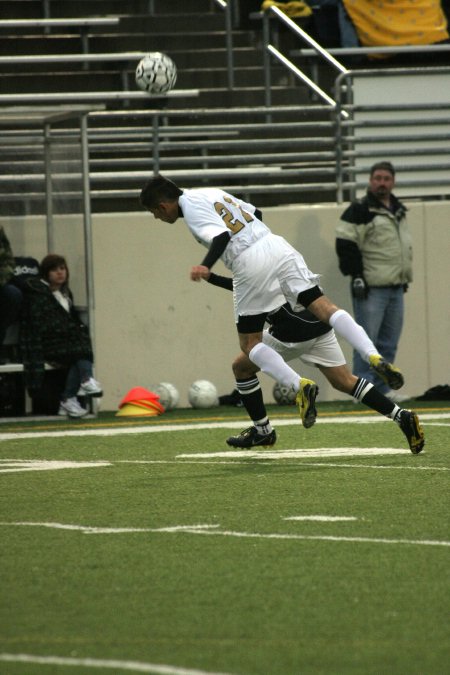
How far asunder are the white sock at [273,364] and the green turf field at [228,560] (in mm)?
558

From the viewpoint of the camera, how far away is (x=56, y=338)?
14469 millimetres

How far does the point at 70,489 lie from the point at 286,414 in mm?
5524

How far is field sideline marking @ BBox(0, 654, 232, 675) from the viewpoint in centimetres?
445

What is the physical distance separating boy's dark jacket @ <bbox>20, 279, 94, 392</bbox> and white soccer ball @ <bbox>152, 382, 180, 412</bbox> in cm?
95

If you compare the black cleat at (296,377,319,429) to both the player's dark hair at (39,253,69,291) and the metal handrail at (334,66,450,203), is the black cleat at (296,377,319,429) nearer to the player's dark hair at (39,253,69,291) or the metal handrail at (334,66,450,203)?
the player's dark hair at (39,253,69,291)

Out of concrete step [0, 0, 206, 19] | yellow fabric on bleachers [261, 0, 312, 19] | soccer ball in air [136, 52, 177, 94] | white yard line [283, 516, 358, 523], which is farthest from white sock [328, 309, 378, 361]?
concrete step [0, 0, 206, 19]

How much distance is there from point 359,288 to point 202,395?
6.26 feet

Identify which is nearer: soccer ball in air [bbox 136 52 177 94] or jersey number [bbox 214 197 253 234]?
jersey number [bbox 214 197 253 234]

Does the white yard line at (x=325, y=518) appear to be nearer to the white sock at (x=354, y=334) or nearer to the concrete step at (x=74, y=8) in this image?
the white sock at (x=354, y=334)

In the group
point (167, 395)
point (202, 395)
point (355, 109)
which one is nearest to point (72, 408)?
point (167, 395)

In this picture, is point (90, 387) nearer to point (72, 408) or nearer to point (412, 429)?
point (72, 408)

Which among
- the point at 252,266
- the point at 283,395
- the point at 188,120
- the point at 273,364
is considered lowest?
the point at 283,395

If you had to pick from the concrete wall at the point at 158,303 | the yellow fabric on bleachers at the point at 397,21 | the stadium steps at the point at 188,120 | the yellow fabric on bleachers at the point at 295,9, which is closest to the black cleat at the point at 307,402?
the stadium steps at the point at 188,120

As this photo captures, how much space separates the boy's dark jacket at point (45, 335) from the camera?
14250 mm
